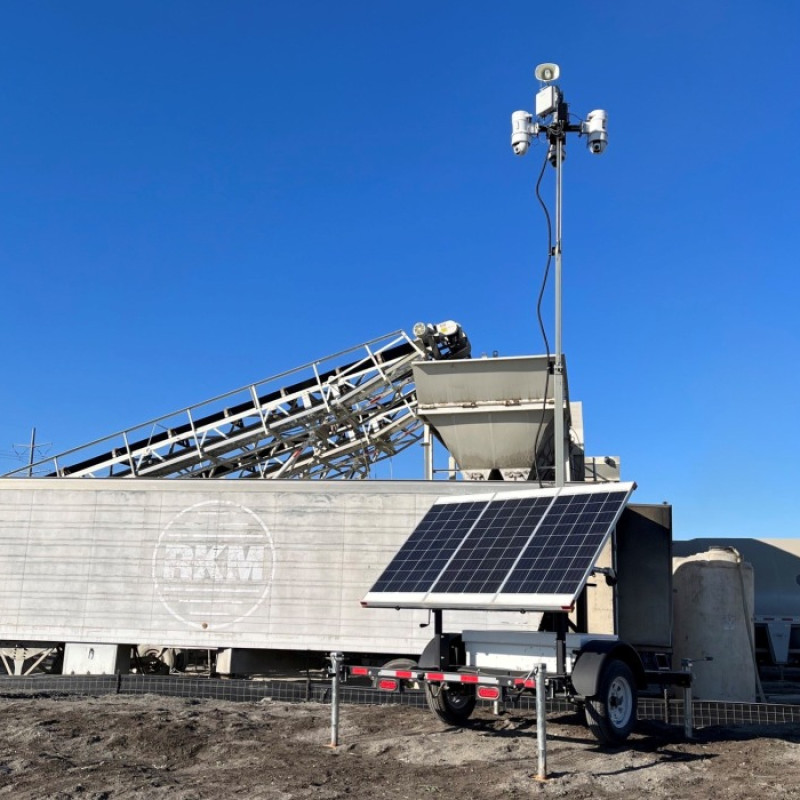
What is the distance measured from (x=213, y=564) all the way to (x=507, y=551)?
416 inches

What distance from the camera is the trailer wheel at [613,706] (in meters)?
9.52

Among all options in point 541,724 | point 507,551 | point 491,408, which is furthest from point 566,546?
point 491,408

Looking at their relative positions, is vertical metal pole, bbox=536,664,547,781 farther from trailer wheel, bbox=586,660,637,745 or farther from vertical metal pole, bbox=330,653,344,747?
vertical metal pole, bbox=330,653,344,747

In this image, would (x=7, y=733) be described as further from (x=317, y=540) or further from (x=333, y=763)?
(x=317, y=540)

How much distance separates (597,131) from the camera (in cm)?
1505

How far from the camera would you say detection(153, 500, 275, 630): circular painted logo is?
62.1ft

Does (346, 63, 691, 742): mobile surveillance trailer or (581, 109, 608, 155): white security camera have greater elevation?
(581, 109, 608, 155): white security camera

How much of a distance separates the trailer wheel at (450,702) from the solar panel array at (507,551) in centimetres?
→ 148

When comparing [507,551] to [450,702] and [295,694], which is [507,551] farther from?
[295,694]

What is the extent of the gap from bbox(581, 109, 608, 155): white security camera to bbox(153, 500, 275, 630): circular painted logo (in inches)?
444

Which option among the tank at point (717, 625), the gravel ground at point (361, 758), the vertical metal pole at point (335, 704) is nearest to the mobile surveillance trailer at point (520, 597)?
the vertical metal pole at point (335, 704)

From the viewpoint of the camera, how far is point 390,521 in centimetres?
1905

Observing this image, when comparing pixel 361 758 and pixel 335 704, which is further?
pixel 335 704

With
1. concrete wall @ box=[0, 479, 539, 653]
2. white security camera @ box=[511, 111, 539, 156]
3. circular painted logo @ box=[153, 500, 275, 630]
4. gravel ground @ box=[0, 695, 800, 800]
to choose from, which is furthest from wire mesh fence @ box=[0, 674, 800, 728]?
white security camera @ box=[511, 111, 539, 156]
